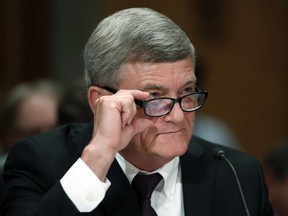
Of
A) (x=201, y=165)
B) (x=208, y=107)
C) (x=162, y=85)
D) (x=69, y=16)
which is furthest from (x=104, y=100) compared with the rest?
(x=208, y=107)

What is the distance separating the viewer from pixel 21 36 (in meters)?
7.23

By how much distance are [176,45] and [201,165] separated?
1.90ft

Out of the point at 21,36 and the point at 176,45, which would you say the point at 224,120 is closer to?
the point at 21,36

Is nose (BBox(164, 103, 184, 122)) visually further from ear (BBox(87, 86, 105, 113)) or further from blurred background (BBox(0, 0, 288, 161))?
blurred background (BBox(0, 0, 288, 161))

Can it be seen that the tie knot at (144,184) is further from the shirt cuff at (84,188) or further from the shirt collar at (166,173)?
the shirt cuff at (84,188)

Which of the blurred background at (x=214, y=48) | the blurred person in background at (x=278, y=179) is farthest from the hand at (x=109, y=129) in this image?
the blurred background at (x=214, y=48)

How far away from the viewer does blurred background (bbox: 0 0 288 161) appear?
720cm

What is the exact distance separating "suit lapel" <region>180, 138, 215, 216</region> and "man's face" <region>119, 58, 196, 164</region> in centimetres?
23

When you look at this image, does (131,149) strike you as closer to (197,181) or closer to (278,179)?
(197,181)

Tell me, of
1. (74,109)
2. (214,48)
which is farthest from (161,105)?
(214,48)

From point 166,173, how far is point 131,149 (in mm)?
190

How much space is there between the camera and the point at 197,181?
341 centimetres

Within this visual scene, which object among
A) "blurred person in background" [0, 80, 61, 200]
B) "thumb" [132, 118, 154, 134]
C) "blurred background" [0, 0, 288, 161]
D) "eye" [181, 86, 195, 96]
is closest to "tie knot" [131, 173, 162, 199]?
"thumb" [132, 118, 154, 134]

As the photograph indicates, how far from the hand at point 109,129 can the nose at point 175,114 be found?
125 mm
